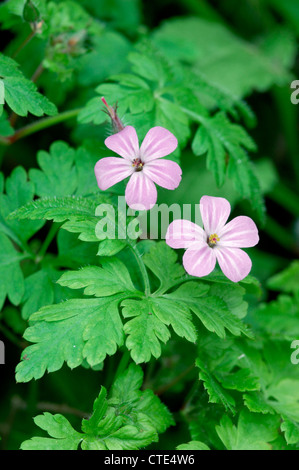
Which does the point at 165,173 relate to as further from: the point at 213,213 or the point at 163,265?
the point at 163,265

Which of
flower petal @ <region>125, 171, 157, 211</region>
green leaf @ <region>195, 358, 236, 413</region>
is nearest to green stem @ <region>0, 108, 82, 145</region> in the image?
flower petal @ <region>125, 171, 157, 211</region>

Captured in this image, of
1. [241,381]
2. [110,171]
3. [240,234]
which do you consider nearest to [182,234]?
[240,234]

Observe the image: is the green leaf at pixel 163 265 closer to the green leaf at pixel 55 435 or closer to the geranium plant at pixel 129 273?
the geranium plant at pixel 129 273

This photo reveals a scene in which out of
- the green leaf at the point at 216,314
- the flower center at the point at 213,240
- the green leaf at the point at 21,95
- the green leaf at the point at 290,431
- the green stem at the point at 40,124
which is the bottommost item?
the green leaf at the point at 290,431

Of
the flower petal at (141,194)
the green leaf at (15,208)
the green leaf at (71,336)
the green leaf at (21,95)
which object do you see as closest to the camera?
the green leaf at (71,336)

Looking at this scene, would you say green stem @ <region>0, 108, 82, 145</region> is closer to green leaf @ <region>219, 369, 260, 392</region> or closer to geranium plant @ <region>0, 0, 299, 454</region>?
geranium plant @ <region>0, 0, 299, 454</region>

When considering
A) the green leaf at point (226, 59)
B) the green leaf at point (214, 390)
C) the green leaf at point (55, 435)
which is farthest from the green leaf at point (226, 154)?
the green leaf at point (226, 59)
